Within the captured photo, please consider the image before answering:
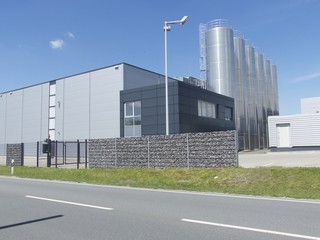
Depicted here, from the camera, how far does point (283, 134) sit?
4103 centimetres

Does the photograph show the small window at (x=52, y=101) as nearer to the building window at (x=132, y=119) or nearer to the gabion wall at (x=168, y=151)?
the building window at (x=132, y=119)

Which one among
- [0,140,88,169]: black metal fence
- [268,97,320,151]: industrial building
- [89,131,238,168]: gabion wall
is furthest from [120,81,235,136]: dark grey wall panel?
[89,131,238,168]: gabion wall

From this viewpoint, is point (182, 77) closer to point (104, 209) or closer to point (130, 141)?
point (130, 141)

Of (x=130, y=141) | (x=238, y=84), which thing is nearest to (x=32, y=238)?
(x=130, y=141)

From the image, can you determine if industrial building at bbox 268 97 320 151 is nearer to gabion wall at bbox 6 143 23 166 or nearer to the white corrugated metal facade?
the white corrugated metal facade

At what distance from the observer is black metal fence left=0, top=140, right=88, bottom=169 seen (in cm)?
2872

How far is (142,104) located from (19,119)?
26.6m

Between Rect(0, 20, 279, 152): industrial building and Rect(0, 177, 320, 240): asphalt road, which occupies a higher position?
Rect(0, 20, 279, 152): industrial building

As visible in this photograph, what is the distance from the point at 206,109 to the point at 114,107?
11.2m

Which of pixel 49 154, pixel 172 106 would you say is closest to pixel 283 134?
pixel 172 106

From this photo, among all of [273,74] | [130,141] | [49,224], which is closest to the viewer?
[49,224]

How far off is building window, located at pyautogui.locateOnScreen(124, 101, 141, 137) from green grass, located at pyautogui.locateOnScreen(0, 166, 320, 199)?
63.5 ft

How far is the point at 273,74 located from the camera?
73000 mm

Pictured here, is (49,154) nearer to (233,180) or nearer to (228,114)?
(233,180)
